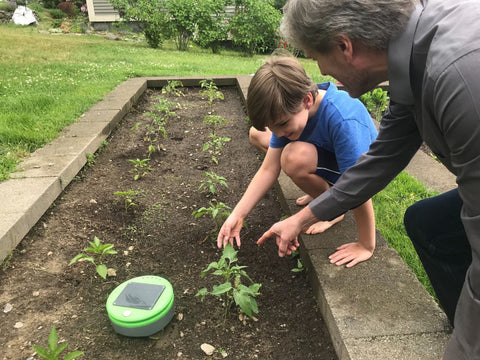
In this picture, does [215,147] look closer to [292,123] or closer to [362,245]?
[292,123]

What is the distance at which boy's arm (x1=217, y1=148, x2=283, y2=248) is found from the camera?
1974 millimetres

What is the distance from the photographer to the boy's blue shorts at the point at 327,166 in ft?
7.17

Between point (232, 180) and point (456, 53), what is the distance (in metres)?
2.24

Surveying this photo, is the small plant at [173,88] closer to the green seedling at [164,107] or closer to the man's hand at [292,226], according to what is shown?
the green seedling at [164,107]

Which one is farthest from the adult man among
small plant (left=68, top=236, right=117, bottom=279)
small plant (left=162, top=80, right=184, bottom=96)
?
small plant (left=162, top=80, right=184, bottom=96)

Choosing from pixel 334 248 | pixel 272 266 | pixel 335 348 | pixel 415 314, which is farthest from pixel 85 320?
pixel 415 314

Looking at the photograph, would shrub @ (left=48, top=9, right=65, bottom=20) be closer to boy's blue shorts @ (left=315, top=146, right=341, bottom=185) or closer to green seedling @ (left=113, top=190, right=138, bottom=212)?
green seedling @ (left=113, top=190, right=138, bottom=212)

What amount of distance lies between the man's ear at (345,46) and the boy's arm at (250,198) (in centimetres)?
100

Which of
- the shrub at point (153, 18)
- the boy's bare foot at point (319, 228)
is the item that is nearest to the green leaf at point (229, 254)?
the boy's bare foot at point (319, 228)

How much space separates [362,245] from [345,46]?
1.06 meters

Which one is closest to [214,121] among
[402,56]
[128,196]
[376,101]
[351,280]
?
[128,196]

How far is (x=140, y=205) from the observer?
267 centimetres

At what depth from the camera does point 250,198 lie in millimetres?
2080

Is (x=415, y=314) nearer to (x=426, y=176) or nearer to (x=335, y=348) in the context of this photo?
(x=335, y=348)
